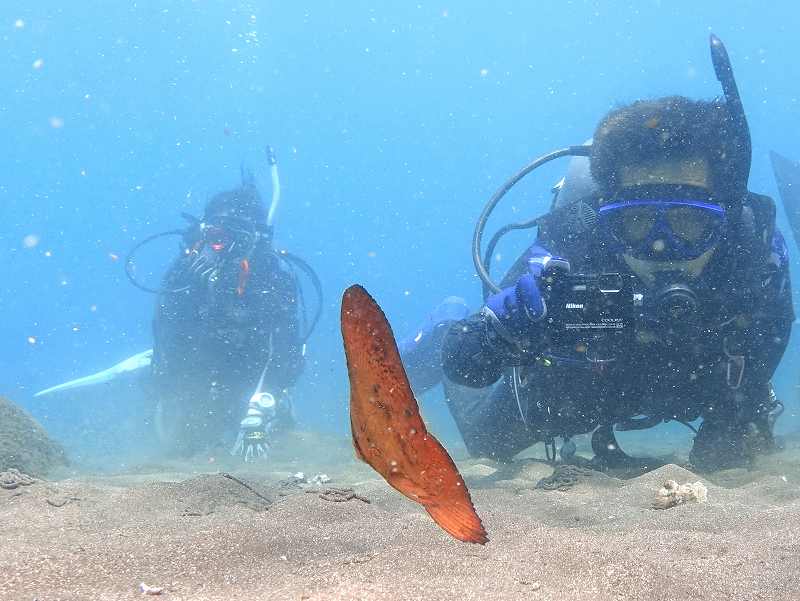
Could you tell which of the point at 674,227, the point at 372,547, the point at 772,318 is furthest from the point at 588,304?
the point at 372,547

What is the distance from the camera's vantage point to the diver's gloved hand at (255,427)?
755 cm

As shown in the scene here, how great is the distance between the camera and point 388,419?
886mm

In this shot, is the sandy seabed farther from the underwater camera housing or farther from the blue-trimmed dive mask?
the blue-trimmed dive mask

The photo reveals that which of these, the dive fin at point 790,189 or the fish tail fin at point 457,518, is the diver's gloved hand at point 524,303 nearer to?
the fish tail fin at point 457,518

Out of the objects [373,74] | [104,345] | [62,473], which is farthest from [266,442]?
[373,74]

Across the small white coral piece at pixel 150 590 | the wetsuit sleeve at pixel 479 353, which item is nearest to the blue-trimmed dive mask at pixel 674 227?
the wetsuit sleeve at pixel 479 353

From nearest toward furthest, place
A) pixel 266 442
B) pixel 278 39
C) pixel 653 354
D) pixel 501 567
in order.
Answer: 1. pixel 501 567
2. pixel 653 354
3. pixel 266 442
4. pixel 278 39

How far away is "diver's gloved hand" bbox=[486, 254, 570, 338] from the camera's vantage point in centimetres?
367

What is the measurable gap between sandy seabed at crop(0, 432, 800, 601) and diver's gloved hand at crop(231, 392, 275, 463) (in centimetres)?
455

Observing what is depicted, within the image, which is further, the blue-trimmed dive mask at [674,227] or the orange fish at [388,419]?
the blue-trimmed dive mask at [674,227]

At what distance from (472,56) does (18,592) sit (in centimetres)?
9854

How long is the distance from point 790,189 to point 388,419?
13459 millimetres

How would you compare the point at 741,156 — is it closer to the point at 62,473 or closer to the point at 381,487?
the point at 381,487

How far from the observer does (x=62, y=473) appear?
18.4 ft
